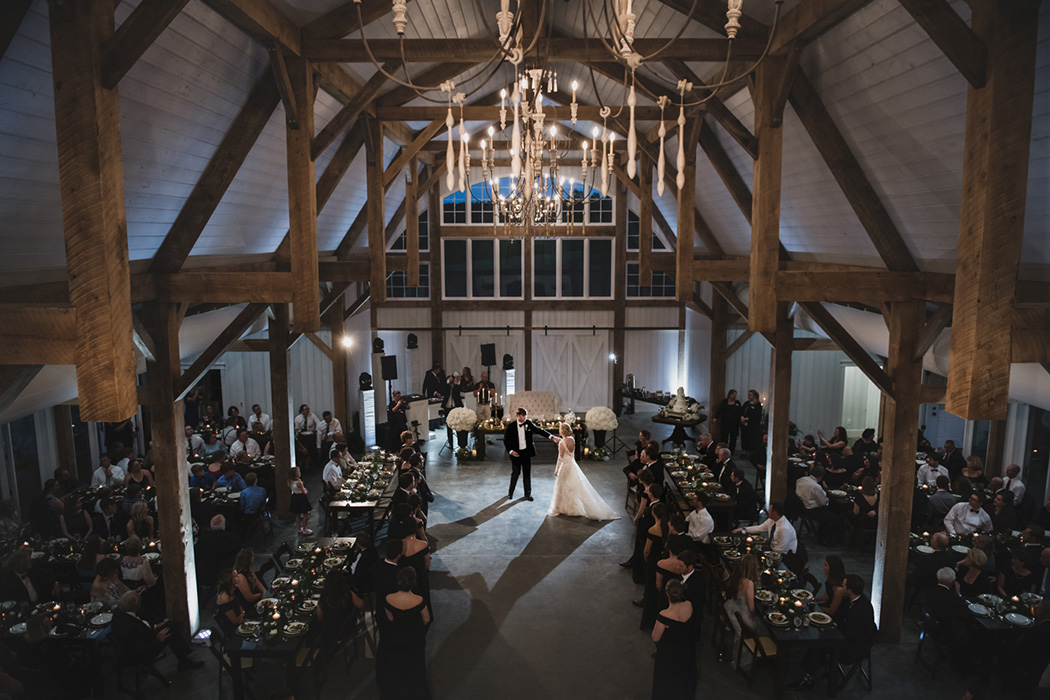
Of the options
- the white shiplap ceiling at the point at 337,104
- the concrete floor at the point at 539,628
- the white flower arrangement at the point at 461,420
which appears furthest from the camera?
the white flower arrangement at the point at 461,420

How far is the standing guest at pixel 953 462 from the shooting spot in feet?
31.9

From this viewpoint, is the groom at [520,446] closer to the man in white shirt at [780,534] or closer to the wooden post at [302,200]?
the man in white shirt at [780,534]

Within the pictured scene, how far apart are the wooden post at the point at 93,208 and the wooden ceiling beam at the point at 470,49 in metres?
2.92

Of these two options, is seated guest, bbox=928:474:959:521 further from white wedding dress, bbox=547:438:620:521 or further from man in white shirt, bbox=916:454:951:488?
white wedding dress, bbox=547:438:620:521

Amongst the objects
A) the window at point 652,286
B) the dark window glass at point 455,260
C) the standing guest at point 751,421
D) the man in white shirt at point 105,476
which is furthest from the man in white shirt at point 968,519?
the dark window glass at point 455,260

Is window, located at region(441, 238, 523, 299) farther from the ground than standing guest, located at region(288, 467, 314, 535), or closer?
farther from the ground

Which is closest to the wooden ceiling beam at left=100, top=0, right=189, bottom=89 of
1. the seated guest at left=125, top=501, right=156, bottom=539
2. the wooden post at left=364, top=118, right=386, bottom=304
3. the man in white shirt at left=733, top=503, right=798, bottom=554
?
the wooden post at left=364, top=118, right=386, bottom=304

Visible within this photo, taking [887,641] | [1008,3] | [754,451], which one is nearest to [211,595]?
[887,641]

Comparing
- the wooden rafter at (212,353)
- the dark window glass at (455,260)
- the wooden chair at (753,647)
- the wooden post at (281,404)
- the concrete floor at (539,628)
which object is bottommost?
the concrete floor at (539,628)

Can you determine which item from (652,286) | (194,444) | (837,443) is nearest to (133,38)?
(194,444)

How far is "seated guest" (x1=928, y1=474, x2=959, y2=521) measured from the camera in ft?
27.7

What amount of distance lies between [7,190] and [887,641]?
8197 mm

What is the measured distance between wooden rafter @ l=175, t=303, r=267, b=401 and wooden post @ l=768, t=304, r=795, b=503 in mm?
6648

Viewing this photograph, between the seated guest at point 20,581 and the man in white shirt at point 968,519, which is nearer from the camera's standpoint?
the seated guest at point 20,581
